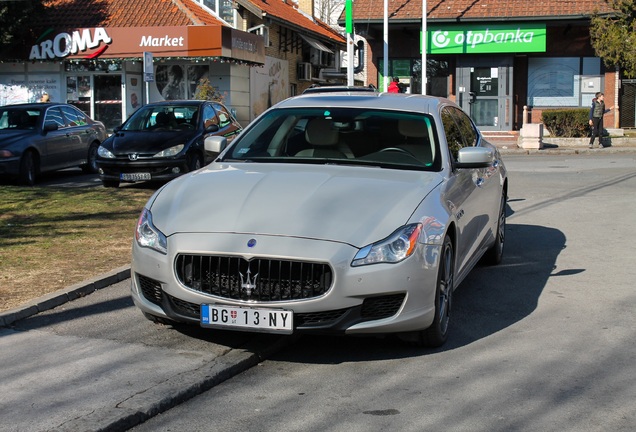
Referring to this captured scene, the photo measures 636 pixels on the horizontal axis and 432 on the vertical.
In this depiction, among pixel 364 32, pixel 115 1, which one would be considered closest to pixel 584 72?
pixel 364 32

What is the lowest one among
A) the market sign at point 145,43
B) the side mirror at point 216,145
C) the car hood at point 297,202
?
the car hood at point 297,202

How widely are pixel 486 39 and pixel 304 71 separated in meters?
13.1

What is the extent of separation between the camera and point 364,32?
36.1 meters

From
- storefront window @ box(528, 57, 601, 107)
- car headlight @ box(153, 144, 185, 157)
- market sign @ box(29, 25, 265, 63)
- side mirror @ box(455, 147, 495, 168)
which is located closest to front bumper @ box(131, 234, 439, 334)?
side mirror @ box(455, 147, 495, 168)

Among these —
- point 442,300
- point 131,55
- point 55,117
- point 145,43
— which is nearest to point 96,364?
point 442,300

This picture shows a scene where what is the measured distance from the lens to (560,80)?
3538 centimetres

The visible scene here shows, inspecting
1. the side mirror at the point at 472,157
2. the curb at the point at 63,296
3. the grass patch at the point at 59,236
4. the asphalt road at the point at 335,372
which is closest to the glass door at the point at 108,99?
the grass patch at the point at 59,236

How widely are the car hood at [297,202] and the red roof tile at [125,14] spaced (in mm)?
29353

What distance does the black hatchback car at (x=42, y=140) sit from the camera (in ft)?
54.7

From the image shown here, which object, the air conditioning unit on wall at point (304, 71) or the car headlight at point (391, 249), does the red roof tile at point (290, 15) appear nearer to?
the air conditioning unit on wall at point (304, 71)

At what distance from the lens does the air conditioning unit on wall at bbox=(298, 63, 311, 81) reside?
46.0 metres

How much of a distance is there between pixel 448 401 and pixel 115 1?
34.5m

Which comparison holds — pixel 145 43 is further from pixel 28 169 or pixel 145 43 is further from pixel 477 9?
pixel 28 169

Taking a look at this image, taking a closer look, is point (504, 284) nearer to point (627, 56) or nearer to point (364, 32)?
point (627, 56)
